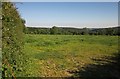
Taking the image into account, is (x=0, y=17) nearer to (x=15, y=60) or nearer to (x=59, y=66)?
(x=15, y=60)

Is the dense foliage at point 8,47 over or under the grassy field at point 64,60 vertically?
over

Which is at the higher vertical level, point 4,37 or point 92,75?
point 4,37

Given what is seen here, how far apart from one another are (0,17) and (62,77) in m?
5.66

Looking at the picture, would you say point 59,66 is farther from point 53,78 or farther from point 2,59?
point 2,59

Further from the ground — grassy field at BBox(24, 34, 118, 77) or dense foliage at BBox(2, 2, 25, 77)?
dense foliage at BBox(2, 2, 25, 77)

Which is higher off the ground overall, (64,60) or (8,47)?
(8,47)

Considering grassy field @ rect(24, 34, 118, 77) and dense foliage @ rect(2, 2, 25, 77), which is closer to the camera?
dense foliage @ rect(2, 2, 25, 77)

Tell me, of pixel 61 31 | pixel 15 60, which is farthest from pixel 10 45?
pixel 61 31

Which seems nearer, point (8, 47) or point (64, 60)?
point (8, 47)

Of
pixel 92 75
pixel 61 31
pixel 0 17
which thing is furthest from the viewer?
pixel 61 31

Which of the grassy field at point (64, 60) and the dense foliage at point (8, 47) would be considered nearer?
the dense foliage at point (8, 47)

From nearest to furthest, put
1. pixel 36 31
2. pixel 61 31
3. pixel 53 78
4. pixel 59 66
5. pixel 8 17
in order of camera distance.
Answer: pixel 8 17 → pixel 53 78 → pixel 59 66 → pixel 36 31 → pixel 61 31

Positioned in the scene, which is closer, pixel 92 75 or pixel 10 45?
pixel 10 45

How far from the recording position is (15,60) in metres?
8.62
